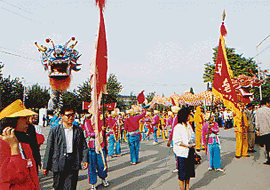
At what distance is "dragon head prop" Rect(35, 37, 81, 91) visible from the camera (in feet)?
16.8

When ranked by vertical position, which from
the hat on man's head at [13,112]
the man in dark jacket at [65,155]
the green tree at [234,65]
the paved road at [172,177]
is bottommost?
the paved road at [172,177]

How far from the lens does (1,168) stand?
229cm

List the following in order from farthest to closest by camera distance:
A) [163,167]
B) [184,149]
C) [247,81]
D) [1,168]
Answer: [247,81]
[163,167]
[184,149]
[1,168]

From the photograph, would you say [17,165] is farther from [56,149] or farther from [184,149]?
[184,149]

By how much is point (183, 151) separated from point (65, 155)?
2.36m

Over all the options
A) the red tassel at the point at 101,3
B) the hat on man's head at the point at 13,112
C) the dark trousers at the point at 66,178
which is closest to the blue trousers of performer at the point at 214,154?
the dark trousers at the point at 66,178

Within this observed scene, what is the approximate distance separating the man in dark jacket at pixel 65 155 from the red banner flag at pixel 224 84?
4.52m

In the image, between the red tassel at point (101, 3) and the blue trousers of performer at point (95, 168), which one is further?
the blue trousers of performer at point (95, 168)

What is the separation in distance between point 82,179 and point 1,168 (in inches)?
168

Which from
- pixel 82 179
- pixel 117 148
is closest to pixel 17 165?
pixel 82 179

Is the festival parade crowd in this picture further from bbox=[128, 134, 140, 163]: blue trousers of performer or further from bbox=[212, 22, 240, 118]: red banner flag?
bbox=[212, 22, 240, 118]: red banner flag

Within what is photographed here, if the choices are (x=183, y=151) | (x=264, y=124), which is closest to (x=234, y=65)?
(x=264, y=124)

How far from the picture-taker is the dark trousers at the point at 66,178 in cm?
382

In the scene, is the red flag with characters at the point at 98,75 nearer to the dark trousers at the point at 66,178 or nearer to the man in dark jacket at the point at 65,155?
the man in dark jacket at the point at 65,155
